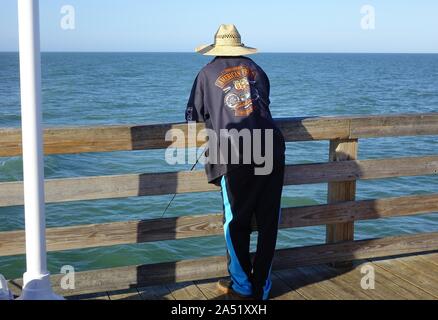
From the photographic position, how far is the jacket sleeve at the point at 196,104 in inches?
144

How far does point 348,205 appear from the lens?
4.27 m

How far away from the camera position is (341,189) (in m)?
4.30

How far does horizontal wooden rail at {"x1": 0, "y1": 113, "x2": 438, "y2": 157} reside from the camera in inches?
139

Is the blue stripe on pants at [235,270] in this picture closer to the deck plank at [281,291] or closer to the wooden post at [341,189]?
the deck plank at [281,291]

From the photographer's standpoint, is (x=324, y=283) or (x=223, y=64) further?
(x=324, y=283)

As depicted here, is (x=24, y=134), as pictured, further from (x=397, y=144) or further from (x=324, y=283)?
(x=397, y=144)

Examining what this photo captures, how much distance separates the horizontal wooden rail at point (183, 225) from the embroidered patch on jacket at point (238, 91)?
2.62 feet

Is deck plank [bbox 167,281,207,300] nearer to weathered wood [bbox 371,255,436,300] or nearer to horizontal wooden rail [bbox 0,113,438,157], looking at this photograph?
horizontal wooden rail [bbox 0,113,438,157]

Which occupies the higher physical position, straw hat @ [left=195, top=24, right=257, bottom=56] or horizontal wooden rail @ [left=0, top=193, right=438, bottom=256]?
straw hat @ [left=195, top=24, right=257, bottom=56]

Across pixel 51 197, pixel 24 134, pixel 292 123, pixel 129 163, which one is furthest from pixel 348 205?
pixel 129 163

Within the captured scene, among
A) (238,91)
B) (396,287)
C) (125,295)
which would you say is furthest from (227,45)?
(396,287)

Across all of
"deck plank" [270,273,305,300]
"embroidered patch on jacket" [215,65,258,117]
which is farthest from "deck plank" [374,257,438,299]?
"embroidered patch on jacket" [215,65,258,117]

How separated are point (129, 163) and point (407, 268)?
1132cm

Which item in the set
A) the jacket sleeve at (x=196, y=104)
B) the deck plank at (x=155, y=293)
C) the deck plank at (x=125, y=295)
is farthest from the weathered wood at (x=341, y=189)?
the deck plank at (x=125, y=295)
